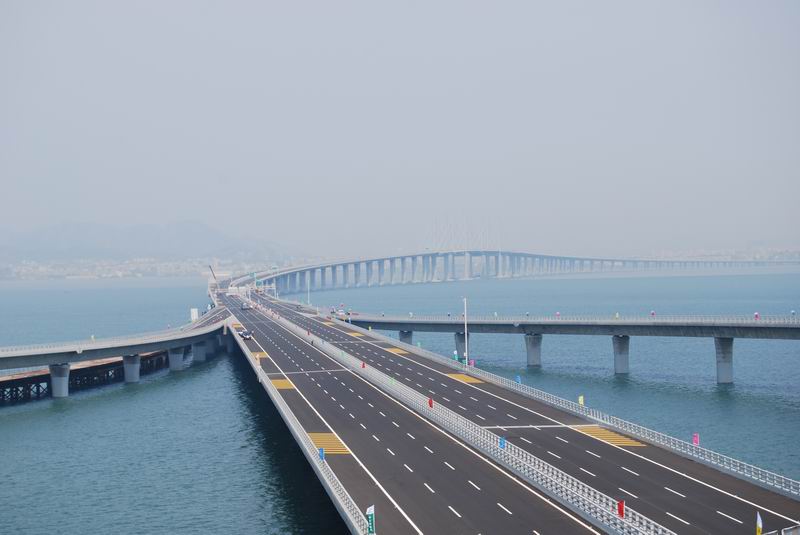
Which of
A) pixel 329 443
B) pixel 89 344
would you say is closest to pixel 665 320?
pixel 329 443

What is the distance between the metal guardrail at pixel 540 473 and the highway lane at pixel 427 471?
2.21ft

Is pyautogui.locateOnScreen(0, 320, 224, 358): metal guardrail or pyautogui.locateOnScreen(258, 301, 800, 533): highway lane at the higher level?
pyautogui.locateOnScreen(0, 320, 224, 358): metal guardrail

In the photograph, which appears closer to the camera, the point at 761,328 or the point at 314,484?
the point at 314,484

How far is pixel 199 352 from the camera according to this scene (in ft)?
432

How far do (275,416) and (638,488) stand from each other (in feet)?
145

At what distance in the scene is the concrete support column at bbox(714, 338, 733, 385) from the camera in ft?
311

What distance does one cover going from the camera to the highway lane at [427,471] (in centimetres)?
3712

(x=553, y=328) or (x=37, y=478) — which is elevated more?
(x=553, y=328)

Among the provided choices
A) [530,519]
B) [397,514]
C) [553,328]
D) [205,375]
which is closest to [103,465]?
[397,514]

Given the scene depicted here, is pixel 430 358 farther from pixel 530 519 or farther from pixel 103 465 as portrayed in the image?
pixel 530 519

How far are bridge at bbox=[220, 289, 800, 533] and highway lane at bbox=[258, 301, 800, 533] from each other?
0.28 ft

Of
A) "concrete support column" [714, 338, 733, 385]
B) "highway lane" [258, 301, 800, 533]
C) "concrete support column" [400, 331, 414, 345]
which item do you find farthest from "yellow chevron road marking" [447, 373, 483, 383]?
"concrete support column" [400, 331, 414, 345]

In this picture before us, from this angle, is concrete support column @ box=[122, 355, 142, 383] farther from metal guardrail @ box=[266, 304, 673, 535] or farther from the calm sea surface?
metal guardrail @ box=[266, 304, 673, 535]

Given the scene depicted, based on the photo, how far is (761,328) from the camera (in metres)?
91.8
